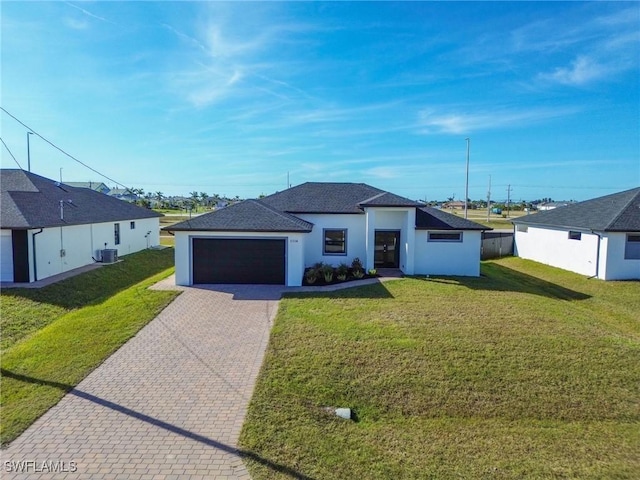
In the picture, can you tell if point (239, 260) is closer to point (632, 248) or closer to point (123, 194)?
point (632, 248)

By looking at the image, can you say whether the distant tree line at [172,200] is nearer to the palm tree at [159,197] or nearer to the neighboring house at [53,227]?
the palm tree at [159,197]

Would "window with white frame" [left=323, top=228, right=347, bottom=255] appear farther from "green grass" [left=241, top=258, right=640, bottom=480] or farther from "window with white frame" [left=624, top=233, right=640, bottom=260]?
"window with white frame" [left=624, top=233, right=640, bottom=260]

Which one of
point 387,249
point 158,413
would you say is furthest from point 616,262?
point 158,413

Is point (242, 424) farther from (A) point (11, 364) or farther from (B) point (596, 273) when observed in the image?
(B) point (596, 273)

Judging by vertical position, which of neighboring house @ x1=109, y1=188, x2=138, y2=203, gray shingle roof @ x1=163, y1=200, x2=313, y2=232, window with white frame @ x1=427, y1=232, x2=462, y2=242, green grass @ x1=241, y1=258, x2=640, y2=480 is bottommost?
green grass @ x1=241, y1=258, x2=640, y2=480

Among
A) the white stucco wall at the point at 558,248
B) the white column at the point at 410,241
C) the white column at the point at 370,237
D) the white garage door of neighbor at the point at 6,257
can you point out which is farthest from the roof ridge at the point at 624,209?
the white garage door of neighbor at the point at 6,257

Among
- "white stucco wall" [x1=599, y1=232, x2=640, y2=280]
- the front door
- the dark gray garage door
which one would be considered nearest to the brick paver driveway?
the dark gray garage door
